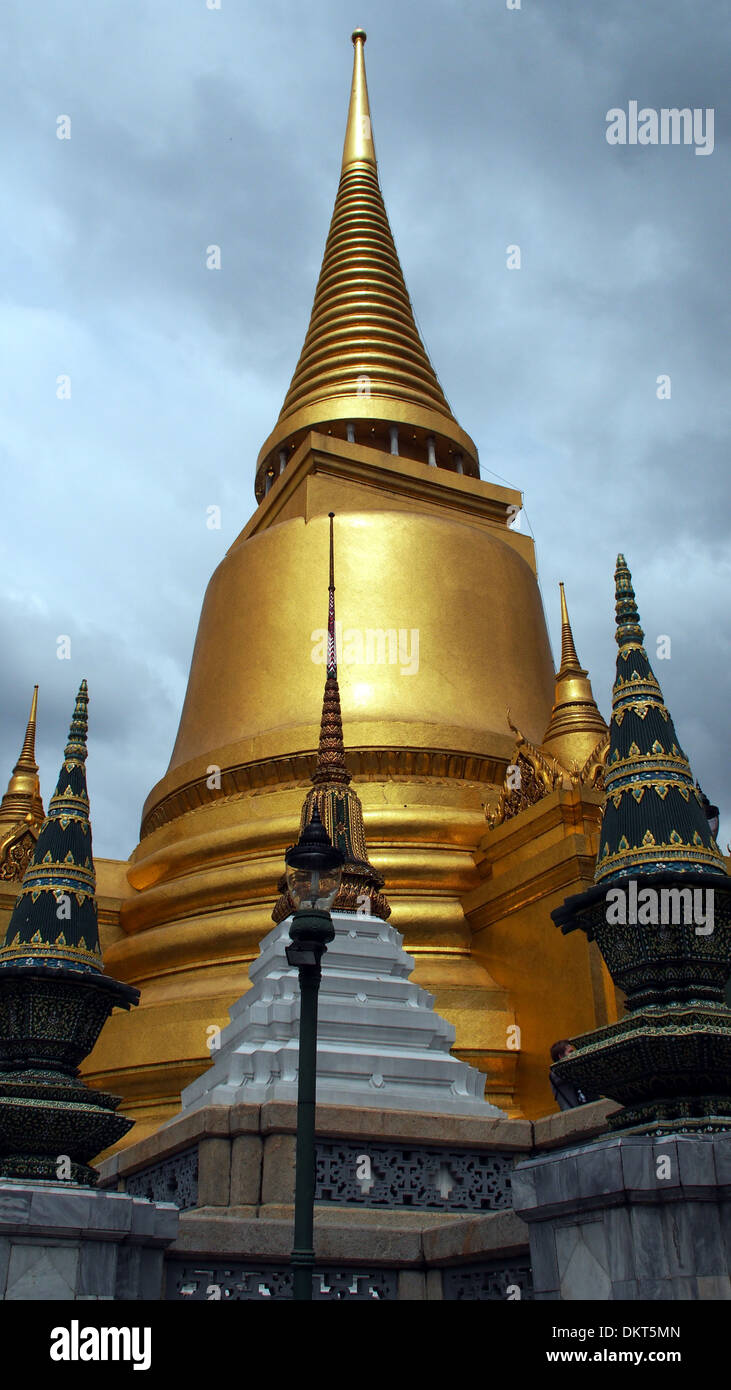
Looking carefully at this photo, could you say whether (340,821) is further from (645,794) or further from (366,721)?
(645,794)

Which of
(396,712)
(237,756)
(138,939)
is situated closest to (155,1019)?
(138,939)

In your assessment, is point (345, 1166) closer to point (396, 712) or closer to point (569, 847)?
point (569, 847)

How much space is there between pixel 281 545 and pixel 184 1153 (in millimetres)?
10729

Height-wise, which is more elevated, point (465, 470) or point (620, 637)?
point (465, 470)

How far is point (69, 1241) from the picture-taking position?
5.39 m

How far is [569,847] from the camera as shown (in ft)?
39.3

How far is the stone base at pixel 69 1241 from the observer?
525 cm

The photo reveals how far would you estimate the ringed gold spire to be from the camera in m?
19.9

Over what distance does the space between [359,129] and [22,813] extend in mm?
16696

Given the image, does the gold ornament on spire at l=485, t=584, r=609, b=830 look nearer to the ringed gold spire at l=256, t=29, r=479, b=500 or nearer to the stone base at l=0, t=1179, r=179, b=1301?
the ringed gold spire at l=256, t=29, r=479, b=500

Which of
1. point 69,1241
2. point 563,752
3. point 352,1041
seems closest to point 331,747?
point 352,1041

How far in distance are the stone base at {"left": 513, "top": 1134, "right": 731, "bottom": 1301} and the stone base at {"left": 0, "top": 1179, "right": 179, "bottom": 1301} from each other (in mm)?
2031

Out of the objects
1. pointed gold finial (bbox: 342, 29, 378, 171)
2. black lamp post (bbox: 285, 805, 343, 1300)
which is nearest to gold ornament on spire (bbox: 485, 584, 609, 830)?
black lamp post (bbox: 285, 805, 343, 1300)
